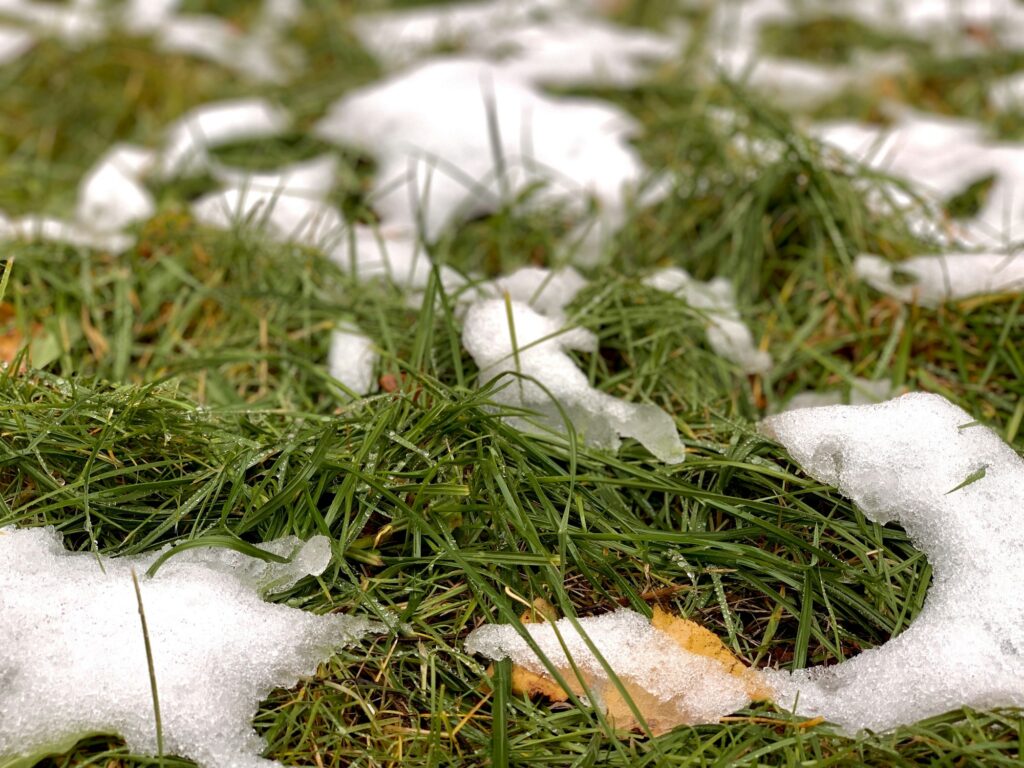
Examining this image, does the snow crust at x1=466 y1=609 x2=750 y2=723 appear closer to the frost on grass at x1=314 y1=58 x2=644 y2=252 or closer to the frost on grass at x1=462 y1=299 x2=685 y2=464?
the frost on grass at x1=462 y1=299 x2=685 y2=464

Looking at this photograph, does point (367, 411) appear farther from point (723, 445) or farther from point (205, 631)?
point (723, 445)

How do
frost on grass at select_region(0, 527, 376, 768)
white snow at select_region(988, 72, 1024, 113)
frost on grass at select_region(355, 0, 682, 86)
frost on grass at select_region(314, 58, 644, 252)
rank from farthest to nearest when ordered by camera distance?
1. frost on grass at select_region(355, 0, 682, 86)
2. white snow at select_region(988, 72, 1024, 113)
3. frost on grass at select_region(314, 58, 644, 252)
4. frost on grass at select_region(0, 527, 376, 768)

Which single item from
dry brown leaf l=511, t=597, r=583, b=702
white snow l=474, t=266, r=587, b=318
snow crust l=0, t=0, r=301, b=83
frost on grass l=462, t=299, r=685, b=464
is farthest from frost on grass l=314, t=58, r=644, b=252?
dry brown leaf l=511, t=597, r=583, b=702

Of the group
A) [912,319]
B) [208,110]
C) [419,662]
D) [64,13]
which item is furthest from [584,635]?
[64,13]

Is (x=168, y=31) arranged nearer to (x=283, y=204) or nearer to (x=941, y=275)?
(x=283, y=204)

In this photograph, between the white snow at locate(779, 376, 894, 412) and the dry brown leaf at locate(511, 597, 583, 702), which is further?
the white snow at locate(779, 376, 894, 412)

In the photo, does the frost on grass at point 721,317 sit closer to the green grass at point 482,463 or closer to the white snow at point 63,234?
the green grass at point 482,463
